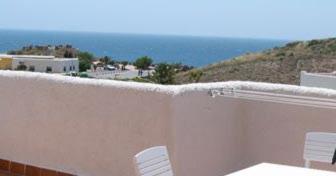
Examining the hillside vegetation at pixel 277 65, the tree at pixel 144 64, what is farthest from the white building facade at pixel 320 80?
the tree at pixel 144 64

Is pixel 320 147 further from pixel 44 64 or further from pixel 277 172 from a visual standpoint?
pixel 44 64

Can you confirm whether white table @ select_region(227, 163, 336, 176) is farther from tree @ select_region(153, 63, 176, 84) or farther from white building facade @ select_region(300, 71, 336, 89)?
tree @ select_region(153, 63, 176, 84)

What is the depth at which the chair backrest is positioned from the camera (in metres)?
3.02

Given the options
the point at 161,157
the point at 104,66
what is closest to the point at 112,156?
the point at 161,157

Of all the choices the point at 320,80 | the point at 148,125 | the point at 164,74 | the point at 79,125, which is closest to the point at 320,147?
the point at 148,125

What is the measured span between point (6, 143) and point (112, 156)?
1.12 m

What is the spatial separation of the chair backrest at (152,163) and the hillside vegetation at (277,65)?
109ft

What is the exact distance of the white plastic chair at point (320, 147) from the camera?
3.60m

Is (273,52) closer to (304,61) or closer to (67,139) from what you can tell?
(304,61)

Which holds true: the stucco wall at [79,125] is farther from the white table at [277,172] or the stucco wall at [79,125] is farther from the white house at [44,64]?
the white house at [44,64]

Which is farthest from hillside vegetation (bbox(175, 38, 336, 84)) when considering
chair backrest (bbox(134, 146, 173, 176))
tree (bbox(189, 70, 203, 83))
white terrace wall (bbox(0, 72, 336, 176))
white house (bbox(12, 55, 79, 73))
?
chair backrest (bbox(134, 146, 173, 176))

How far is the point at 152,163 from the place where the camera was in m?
3.07

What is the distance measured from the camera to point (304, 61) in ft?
140

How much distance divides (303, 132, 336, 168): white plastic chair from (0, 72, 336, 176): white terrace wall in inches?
30.2
